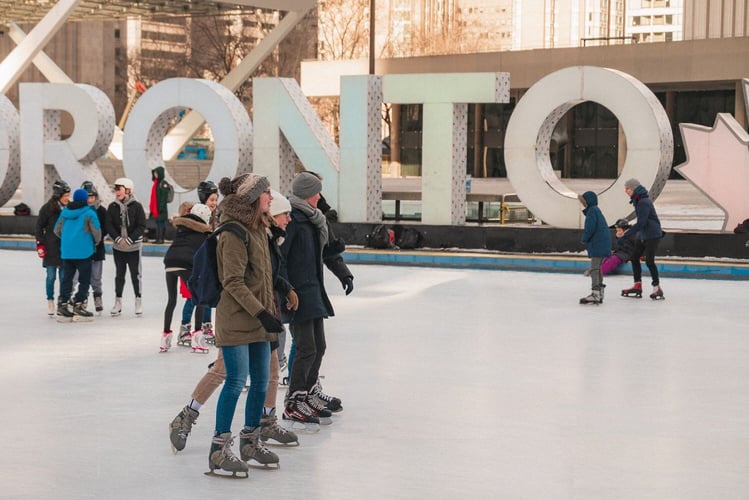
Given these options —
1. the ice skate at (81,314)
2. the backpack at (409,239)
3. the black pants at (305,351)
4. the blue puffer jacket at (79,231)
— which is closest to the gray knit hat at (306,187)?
the black pants at (305,351)

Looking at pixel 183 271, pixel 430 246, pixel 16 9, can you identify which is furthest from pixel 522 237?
pixel 16 9

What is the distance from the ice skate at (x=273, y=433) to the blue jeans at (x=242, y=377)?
1.78ft

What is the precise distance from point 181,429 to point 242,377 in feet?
2.31

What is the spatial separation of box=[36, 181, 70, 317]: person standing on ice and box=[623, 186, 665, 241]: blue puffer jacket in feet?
24.3

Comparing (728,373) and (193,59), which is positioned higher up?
(193,59)

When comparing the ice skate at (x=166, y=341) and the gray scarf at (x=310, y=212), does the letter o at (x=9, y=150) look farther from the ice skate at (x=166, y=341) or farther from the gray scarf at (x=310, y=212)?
the gray scarf at (x=310, y=212)

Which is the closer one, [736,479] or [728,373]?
[736,479]

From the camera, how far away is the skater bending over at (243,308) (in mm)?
6473

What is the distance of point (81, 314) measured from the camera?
13203 mm

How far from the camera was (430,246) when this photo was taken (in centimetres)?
2186

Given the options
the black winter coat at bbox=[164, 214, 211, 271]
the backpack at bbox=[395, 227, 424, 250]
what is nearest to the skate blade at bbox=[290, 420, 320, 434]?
the black winter coat at bbox=[164, 214, 211, 271]

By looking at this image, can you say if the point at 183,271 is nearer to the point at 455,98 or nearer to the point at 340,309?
the point at 340,309

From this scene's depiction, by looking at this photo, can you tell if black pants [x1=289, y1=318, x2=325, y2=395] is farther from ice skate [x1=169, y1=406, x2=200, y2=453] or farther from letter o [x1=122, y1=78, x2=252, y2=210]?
letter o [x1=122, y1=78, x2=252, y2=210]

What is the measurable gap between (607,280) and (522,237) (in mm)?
3355
